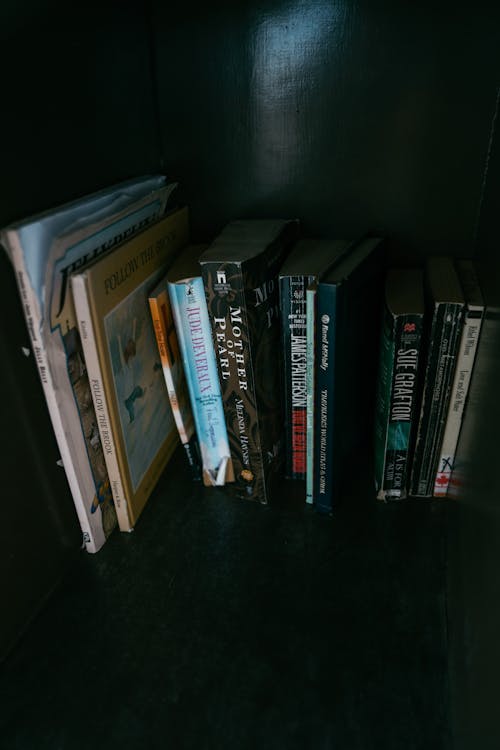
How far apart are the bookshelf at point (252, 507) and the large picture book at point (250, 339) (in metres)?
0.08

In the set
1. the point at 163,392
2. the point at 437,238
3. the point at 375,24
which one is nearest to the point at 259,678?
the point at 163,392

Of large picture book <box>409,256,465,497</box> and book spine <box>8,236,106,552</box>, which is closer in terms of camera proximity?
book spine <box>8,236,106,552</box>

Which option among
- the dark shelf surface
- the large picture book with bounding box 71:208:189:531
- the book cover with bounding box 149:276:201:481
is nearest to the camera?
the dark shelf surface

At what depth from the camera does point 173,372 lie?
0.77 metres

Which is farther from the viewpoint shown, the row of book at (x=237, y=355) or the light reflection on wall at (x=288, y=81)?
the light reflection on wall at (x=288, y=81)

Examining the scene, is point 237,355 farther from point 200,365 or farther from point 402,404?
point 402,404

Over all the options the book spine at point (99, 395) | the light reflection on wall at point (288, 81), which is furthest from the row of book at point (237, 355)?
the light reflection on wall at point (288, 81)

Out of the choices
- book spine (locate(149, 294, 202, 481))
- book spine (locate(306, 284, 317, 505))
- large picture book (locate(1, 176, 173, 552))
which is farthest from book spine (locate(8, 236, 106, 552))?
book spine (locate(306, 284, 317, 505))

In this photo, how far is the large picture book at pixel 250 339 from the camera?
0.67 meters

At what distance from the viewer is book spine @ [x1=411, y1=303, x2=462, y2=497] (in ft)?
2.23

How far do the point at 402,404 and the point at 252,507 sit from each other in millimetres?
251

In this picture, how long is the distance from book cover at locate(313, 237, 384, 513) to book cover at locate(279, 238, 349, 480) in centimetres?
3

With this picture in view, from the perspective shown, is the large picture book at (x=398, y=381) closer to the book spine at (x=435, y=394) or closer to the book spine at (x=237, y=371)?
the book spine at (x=435, y=394)

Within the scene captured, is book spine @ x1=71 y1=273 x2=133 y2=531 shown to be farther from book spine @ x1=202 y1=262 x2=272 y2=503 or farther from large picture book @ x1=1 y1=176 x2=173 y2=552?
book spine @ x1=202 y1=262 x2=272 y2=503
